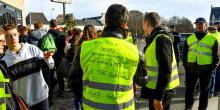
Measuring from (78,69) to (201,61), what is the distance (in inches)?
125

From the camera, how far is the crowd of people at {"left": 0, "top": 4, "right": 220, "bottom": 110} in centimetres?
168

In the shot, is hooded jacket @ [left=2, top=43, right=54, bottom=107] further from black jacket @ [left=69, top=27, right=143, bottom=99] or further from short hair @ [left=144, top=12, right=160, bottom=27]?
short hair @ [left=144, top=12, right=160, bottom=27]

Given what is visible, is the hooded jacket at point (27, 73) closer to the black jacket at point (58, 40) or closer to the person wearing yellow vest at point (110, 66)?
the person wearing yellow vest at point (110, 66)

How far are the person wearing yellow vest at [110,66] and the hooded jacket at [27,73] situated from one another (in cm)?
126

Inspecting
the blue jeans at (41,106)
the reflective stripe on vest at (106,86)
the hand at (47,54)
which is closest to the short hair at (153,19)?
the reflective stripe on vest at (106,86)

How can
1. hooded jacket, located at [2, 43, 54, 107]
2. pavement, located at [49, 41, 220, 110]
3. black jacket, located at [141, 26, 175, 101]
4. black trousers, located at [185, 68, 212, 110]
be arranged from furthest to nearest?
pavement, located at [49, 41, 220, 110] → black trousers, located at [185, 68, 212, 110] → hooded jacket, located at [2, 43, 54, 107] → black jacket, located at [141, 26, 175, 101]

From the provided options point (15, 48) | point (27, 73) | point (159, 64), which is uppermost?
point (15, 48)

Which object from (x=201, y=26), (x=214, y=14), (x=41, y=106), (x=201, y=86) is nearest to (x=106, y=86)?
(x=41, y=106)

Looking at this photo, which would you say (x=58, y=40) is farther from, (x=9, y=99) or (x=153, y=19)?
(x=9, y=99)

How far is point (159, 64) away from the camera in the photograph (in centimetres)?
248

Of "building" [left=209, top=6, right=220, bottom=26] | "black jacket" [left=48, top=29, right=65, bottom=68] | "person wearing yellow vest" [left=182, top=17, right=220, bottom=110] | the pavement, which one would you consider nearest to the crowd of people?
"person wearing yellow vest" [left=182, top=17, right=220, bottom=110]

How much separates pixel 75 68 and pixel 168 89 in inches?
56.6

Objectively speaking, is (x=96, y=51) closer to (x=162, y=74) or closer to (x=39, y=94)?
(x=162, y=74)

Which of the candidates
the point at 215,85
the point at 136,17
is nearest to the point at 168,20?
the point at 136,17
